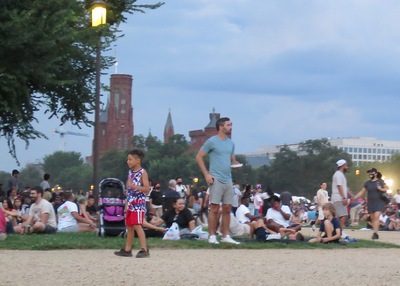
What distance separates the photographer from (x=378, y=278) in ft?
32.5

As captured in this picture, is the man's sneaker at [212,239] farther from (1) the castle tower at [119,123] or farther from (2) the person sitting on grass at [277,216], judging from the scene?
(1) the castle tower at [119,123]

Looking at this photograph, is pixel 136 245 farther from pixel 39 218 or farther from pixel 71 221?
pixel 71 221

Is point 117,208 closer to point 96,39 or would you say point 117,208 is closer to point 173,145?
point 96,39

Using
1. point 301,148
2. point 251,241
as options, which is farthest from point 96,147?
point 301,148

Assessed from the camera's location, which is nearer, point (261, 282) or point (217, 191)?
point (261, 282)

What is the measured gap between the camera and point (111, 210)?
1769cm

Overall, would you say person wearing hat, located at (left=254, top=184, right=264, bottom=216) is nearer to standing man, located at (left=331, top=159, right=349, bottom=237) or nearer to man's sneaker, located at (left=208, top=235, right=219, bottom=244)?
standing man, located at (left=331, top=159, right=349, bottom=237)

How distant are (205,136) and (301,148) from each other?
46572 mm

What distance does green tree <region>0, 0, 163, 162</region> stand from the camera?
2078 cm

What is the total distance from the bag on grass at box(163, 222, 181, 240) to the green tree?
6.89 metres

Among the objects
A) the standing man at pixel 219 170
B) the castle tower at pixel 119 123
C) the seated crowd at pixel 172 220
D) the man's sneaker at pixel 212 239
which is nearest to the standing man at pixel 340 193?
the seated crowd at pixel 172 220

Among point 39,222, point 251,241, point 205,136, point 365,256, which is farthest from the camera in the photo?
point 205,136

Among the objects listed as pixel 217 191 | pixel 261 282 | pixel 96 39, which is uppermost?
pixel 96 39

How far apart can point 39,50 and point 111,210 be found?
5675 millimetres
